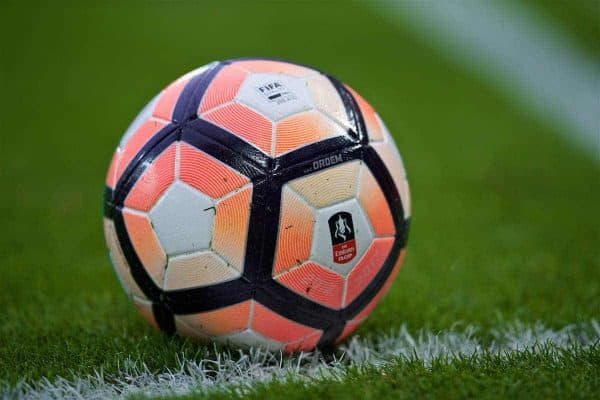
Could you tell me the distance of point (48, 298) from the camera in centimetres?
475

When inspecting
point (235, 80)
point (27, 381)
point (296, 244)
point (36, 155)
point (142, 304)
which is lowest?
point (36, 155)

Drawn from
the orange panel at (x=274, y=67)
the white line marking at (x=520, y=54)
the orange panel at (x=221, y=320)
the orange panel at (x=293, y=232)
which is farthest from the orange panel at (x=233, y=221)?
the white line marking at (x=520, y=54)

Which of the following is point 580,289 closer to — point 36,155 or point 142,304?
point 142,304

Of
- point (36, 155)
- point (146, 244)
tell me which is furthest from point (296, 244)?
point (36, 155)

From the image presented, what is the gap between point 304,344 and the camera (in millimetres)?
3680

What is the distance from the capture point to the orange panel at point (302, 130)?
3.38m

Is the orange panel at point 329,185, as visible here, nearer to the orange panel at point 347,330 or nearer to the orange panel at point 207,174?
the orange panel at point 207,174

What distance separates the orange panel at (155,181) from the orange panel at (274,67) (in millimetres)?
541

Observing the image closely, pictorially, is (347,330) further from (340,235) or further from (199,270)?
(199,270)

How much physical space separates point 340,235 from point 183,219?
653 millimetres

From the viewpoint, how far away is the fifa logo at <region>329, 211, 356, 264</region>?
343 centimetres

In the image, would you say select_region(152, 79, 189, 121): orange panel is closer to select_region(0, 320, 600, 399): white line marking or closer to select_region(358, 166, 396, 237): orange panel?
select_region(358, 166, 396, 237): orange panel

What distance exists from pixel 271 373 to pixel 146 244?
29.8 inches

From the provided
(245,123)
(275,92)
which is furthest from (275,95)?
(245,123)
